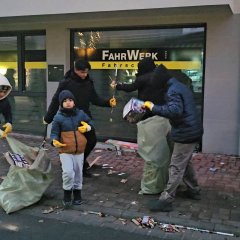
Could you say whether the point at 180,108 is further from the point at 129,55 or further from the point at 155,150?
the point at 129,55

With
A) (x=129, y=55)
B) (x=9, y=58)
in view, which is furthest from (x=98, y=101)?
(x=9, y=58)

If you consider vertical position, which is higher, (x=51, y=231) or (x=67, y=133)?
(x=67, y=133)

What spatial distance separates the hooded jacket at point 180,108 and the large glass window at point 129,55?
2.99 metres

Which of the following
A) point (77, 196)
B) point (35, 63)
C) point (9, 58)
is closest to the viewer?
point (77, 196)

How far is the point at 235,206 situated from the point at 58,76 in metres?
5.34

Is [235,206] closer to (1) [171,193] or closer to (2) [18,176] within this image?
(1) [171,193]

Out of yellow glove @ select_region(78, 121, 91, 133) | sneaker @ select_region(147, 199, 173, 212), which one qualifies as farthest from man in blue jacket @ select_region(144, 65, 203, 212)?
yellow glove @ select_region(78, 121, 91, 133)

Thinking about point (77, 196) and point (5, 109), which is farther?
point (5, 109)

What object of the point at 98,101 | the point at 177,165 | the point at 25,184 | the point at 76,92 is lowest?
the point at 25,184

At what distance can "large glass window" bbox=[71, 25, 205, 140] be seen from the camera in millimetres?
8477

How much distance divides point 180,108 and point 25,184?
2.09m

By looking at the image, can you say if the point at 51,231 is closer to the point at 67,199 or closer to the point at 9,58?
the point at 67,199

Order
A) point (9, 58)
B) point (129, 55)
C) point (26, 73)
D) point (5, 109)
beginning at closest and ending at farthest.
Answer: point (5, 109)
point (129, 55)
point (26, 73)
point (9, 58)

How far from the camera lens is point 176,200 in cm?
555
